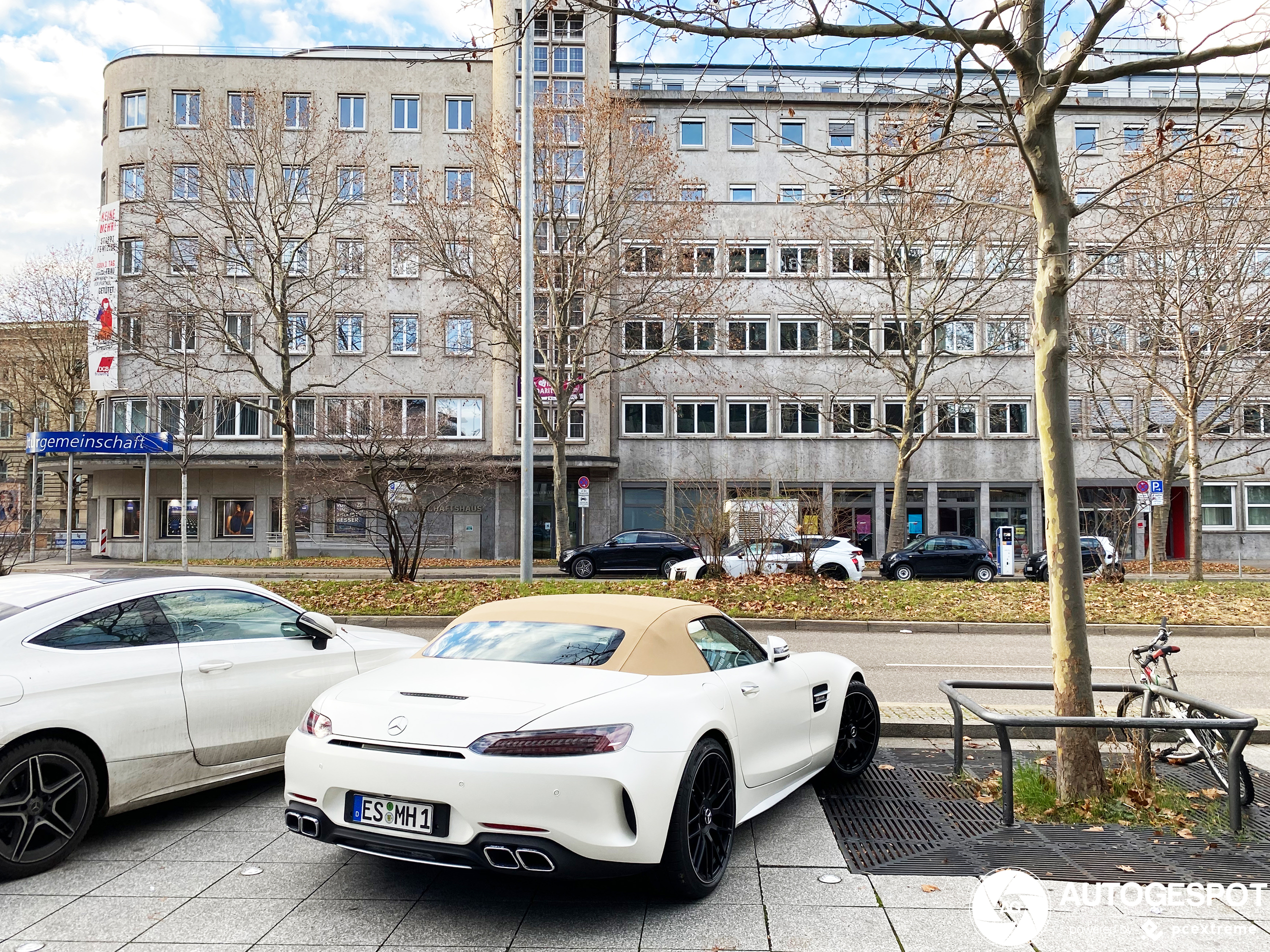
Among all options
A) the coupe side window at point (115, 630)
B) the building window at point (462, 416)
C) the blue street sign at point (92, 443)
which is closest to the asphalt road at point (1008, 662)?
the coupe side window at point (115, 630)

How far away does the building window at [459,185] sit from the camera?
31391mm

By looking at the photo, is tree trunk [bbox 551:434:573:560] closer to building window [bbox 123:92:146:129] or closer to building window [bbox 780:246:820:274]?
building window [bbox 780:246:820:274]

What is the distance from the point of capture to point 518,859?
11.6 ft

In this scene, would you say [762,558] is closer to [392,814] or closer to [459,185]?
[392,814]

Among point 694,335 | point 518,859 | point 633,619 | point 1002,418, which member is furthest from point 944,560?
point 518,859

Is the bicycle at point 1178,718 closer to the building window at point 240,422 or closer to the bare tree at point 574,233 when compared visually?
the bare tree at point 574,233

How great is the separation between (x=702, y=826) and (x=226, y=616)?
331cm

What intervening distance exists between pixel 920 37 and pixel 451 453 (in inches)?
1239

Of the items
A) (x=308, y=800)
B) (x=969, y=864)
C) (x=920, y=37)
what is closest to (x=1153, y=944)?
(x=969, y=864)

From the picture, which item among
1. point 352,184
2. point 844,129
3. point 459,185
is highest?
point 844,129

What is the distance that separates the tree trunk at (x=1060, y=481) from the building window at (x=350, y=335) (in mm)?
36625

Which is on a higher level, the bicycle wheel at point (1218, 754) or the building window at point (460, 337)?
the building window at point (460, 337)

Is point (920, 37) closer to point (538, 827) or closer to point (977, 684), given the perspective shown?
point (977, 684)

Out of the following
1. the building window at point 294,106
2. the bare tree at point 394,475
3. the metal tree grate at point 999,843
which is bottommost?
the metal tree grate at point 999,843
